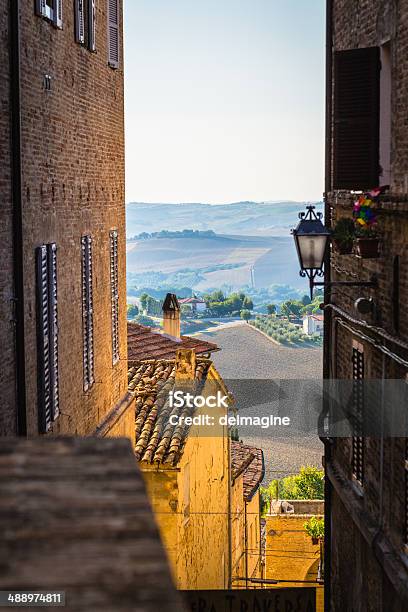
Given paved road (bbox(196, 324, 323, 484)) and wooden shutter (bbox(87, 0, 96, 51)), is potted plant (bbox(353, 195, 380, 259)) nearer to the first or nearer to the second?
wooden shutter (bbox(87, 0, 96, 51))

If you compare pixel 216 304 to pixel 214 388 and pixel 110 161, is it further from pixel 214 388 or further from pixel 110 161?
pixel 110 161

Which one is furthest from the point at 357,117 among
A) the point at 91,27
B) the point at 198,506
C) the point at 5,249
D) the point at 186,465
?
the point at 198,506

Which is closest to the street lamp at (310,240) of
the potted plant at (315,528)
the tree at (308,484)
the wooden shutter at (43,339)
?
the wooden shutter at (43,339)

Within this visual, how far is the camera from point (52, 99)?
39.0 ft

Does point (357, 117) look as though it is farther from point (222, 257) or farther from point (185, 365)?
point (222, 257)

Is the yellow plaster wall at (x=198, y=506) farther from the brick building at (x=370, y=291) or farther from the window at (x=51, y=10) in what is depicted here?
the window at (x=51, y=10)

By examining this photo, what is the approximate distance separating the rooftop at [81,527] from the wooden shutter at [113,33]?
12689mm

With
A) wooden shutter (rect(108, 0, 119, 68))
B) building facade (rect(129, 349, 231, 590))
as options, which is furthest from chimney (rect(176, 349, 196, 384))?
wooden shutter (rect(108, 0, 119, 68))

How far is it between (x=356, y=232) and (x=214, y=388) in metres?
10.2

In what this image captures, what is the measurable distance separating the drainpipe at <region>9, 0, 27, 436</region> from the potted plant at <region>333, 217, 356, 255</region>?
3266mm

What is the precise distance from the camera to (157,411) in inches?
746

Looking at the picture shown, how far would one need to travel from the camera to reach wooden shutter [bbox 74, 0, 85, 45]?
13180mm

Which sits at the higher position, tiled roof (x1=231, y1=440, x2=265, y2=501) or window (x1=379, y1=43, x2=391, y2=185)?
window (x1=379, y1=43, x2=391, y2=185)

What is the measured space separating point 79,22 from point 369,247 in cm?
489
